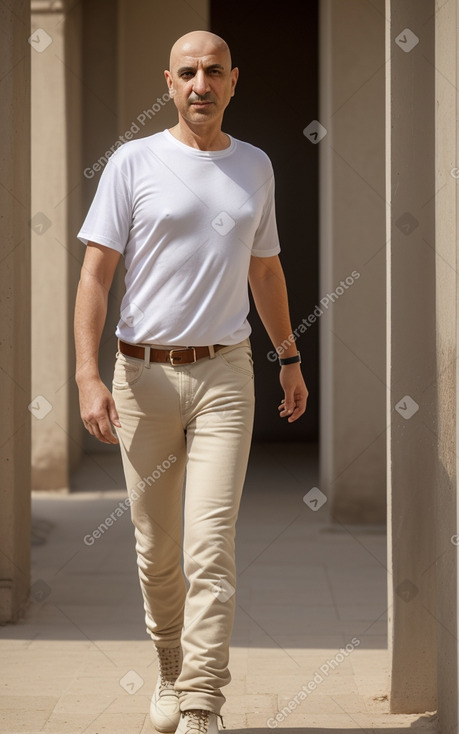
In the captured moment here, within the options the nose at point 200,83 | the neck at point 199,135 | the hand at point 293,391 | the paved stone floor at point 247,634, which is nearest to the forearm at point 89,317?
the neck at point 199,135

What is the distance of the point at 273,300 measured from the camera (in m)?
3.81

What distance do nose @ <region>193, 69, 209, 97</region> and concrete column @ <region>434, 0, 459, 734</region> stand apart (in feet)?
2.27

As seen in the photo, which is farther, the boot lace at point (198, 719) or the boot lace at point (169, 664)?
the boot lace at point (169, 664)

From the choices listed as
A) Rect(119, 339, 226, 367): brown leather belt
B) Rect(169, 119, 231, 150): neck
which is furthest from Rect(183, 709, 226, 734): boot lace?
Rect(169, 119, 231, 150): neck

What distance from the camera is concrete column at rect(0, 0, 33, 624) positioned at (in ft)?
16.4

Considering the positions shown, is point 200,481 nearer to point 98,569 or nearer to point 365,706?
point 365,706

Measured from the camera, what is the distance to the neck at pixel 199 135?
3469 mm

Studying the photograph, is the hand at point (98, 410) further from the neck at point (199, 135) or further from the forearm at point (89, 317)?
the neck at point (199, 135)

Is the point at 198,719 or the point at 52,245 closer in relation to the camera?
the point at 198,719

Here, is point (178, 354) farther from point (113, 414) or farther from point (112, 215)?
point (112, 215)

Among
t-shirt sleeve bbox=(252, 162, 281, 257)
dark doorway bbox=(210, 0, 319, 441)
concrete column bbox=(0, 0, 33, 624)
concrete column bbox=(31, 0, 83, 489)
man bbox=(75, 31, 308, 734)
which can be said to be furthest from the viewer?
dark doorway bbox=(210, 0, 319, 441)

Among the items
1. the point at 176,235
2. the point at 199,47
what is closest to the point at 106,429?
the point at 176,235

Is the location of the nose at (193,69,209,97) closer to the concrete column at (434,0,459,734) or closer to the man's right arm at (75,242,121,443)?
the man's right arm at (75,242,121,443)

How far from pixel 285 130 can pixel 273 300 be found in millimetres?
7756
